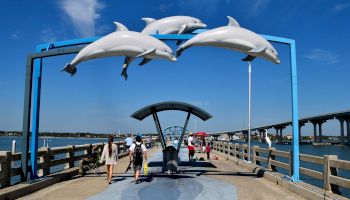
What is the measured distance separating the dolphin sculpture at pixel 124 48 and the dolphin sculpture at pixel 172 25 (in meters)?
1.82

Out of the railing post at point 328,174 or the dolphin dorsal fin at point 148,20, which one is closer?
the railing post at point 328,174

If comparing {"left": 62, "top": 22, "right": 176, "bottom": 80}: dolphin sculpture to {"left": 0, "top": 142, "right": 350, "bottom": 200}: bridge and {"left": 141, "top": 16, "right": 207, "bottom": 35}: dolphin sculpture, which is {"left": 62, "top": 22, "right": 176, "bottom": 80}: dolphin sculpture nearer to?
{"left": 141, "top": 16, "right": 207, "bottom": 35}: dolphin sculpture

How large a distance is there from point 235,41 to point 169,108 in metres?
6.67

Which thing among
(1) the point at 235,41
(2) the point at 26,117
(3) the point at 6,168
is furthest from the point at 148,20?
(3) the point at 6,168

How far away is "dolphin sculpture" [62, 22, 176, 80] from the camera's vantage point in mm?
10422

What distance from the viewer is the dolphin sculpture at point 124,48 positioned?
34.2 ft

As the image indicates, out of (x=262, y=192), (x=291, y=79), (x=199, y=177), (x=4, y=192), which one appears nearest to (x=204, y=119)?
(x=199, y=177)

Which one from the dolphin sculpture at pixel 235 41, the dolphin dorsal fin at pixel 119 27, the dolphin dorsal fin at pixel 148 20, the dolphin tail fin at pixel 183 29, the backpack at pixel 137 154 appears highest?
the dolphin dorsal fin at pixel 148 20

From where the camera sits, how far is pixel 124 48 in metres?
10.5

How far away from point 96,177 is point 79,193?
12.2 ft

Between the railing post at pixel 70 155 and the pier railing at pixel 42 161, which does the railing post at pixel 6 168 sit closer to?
the pier railing at pixel 42 161

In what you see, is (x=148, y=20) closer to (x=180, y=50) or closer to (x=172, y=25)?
(x=172, y=25)

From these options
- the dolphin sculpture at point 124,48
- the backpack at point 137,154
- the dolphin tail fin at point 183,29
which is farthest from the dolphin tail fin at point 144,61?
the backpack at point 137,154

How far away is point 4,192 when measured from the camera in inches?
367
